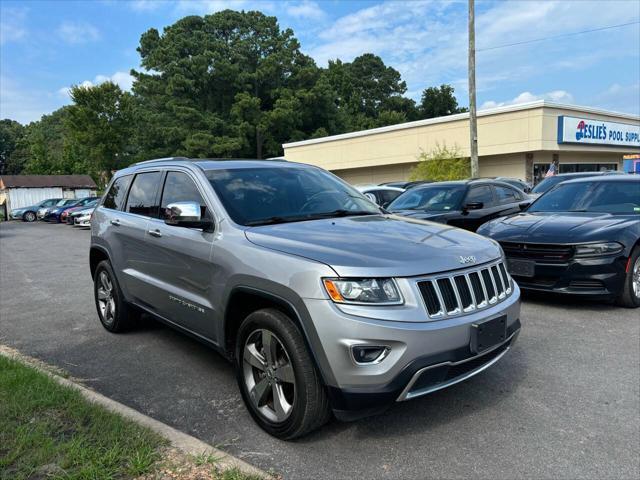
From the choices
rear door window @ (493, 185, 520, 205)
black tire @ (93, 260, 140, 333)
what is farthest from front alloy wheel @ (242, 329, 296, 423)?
rear door window @ (493, 185, 520, 205)

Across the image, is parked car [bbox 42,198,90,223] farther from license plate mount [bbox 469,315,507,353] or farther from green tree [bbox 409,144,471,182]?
license plate mount [bbox 469,315,507,353]

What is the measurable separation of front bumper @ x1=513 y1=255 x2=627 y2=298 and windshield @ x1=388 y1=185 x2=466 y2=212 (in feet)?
11.3

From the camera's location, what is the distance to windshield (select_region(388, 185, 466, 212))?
9.26m

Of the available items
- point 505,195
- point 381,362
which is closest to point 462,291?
point 381,362

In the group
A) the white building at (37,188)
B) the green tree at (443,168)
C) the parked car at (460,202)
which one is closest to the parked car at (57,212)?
the white building at (37,188)

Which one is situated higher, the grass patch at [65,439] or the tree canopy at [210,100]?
the tree canopy at [210,100]

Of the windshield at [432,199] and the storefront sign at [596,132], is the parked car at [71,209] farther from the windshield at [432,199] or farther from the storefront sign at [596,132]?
the storefront sign at [596,132]

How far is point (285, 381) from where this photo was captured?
10.1ft

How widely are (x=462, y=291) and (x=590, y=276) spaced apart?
11.2ft

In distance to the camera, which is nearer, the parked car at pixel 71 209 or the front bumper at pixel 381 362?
the front bumper at pixel 381 362

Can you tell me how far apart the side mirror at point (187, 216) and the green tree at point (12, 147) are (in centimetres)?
9809

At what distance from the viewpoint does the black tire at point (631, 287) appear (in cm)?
584

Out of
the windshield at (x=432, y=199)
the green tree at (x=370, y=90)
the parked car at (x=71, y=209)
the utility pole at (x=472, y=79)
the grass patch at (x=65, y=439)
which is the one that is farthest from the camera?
the green tree at (x=370, y=90)

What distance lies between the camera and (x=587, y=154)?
106 feet
